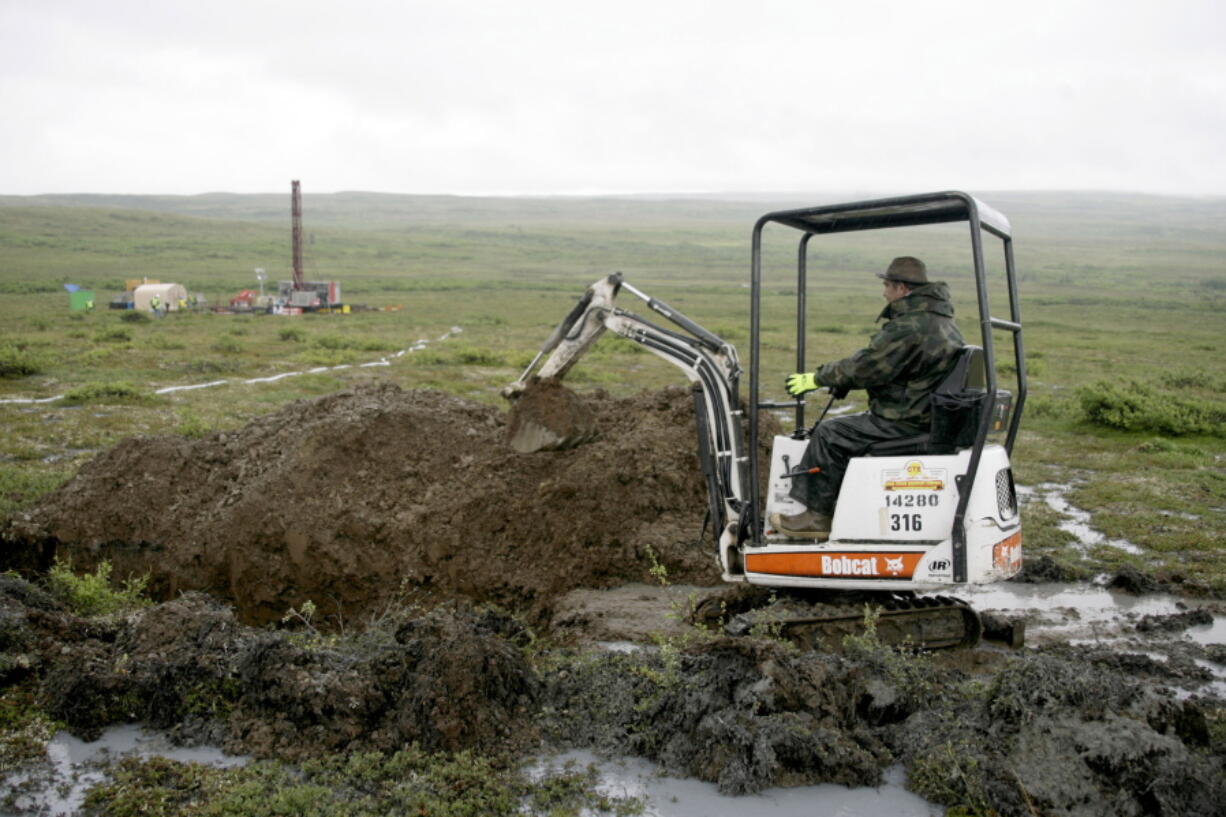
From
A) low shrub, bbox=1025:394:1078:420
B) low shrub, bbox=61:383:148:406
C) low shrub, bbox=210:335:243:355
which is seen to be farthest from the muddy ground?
low shrub, bbox=210:335:243:355

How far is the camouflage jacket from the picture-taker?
22.0ft

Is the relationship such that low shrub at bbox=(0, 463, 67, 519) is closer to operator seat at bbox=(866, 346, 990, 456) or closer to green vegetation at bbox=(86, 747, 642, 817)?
green vegetation at bbox=(86, 747, 642, 817)

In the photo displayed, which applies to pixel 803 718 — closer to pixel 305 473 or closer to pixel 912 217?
pixel 912 217

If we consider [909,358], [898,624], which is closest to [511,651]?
[898,624]

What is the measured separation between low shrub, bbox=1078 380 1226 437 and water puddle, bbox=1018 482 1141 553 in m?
4.37

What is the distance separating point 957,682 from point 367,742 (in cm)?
364

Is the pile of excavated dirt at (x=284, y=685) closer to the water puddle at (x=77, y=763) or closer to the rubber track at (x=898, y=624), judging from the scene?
the water puddle at (x=77, y=763)

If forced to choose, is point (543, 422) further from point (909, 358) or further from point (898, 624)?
point (909, 358)

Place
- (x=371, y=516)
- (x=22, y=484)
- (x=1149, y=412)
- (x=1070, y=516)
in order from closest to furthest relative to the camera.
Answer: (x=371, y=516) → (x=22, y=484) → (x=1070, y=516) → (x=1149, y=412)

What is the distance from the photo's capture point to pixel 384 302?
177 feet

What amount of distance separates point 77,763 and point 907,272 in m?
5.82

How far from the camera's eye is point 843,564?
7.11 m

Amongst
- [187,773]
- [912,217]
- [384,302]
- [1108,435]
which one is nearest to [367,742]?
[187,773]

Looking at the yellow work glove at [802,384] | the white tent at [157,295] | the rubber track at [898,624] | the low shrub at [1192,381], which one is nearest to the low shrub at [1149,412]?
the low shrub at [1192,381]
